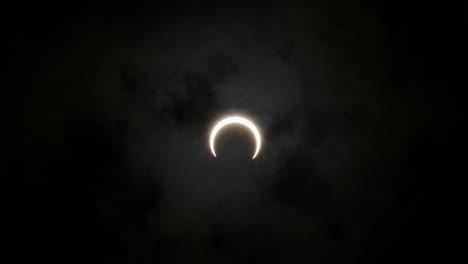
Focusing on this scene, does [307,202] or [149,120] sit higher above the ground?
[149,120]

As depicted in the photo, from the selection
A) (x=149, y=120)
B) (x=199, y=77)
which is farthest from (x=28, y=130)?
(x=199, y=77)

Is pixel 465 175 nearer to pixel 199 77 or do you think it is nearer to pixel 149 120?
pixel 199 77

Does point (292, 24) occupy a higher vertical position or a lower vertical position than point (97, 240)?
higher

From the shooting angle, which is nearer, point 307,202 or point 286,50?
point 286,50

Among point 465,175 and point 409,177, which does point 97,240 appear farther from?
point 465,175

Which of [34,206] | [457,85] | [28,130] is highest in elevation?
[457,85]

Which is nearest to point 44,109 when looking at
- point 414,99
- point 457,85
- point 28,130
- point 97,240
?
point 28,130

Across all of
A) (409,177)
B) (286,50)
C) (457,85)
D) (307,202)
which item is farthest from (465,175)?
(286,50)

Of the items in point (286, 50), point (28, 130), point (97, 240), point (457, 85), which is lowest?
point (97, 240)
